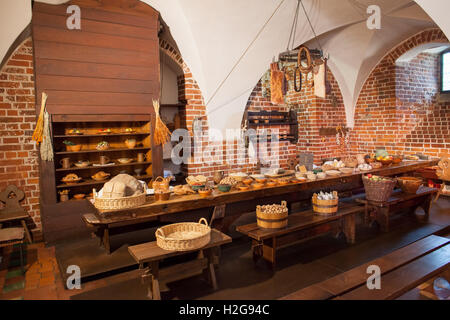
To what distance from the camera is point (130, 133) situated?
5.22m

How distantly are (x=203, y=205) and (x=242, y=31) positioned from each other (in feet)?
10.3

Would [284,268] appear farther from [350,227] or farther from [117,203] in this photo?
[117,203]

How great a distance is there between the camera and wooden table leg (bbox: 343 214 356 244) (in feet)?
14.5

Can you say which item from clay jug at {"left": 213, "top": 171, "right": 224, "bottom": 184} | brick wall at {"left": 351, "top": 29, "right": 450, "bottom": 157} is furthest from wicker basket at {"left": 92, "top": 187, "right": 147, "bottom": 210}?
brick wall at {"left": 351, "top": 29, "right": 450, "bottom": 157}

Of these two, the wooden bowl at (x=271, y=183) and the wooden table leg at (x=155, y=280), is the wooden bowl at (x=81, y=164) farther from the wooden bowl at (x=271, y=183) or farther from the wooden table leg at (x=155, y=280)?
the wooden bowl at (x=271, y=183)

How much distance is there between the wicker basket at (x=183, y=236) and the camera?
295cm

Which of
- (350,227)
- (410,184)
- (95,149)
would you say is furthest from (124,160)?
(410,184)

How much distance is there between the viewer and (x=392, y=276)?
2781 mm

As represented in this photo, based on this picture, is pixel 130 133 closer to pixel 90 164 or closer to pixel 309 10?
pixel 90 164
